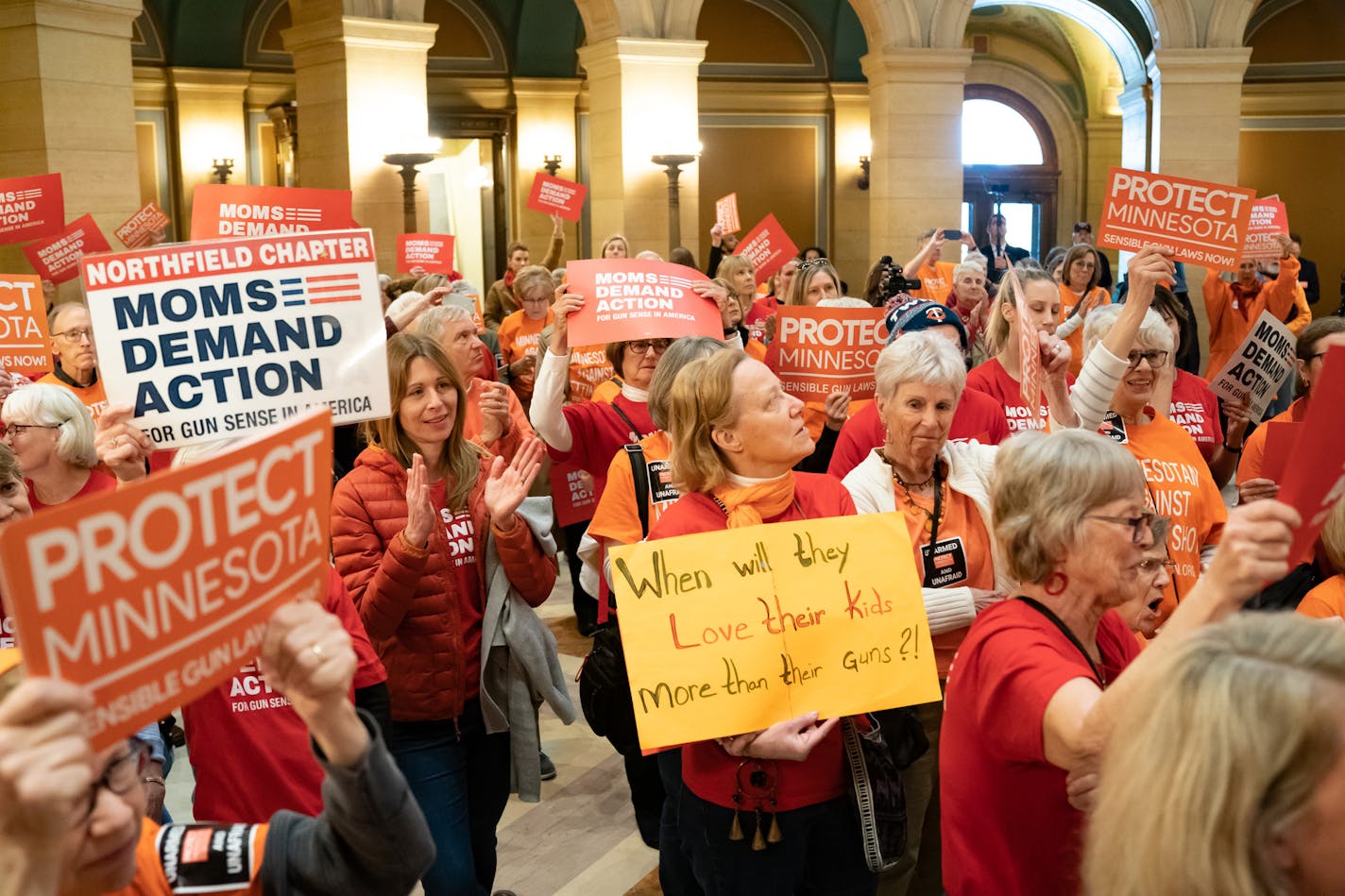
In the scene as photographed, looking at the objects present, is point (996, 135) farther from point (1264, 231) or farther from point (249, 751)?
point (249, 751)

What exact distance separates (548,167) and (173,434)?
16.3m

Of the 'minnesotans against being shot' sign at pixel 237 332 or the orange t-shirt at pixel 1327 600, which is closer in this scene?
the orange t-shirt at pixel 1327 600

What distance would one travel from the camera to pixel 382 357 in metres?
3.53

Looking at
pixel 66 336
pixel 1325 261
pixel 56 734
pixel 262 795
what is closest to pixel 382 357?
pixel 262 795

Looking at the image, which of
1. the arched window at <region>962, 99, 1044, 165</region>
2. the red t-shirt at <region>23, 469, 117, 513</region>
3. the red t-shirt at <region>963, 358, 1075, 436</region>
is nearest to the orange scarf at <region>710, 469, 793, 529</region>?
the red t-shirt at <region>963, 358, 1075, 436</region>

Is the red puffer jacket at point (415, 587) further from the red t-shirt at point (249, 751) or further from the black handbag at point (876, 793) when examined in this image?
the black handbag at point (876, 793)

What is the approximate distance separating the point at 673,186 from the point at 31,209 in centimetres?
774

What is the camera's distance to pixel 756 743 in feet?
9.21

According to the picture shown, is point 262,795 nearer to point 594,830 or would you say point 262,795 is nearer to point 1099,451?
point 1099,451

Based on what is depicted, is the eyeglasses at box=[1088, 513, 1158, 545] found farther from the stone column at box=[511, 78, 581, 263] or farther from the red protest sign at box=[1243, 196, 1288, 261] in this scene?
the stone column at box=[511, 78, 581, 263]

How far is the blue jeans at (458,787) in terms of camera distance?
11.4 feet

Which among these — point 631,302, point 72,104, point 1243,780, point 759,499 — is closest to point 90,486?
point 631,302

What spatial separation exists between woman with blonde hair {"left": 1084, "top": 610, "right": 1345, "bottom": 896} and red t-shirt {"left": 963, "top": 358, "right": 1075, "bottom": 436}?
10.7 ft

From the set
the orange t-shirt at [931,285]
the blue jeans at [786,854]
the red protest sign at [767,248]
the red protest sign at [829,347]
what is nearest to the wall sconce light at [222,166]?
the red protest sign at [767,248]
